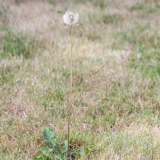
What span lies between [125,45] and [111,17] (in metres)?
2.39

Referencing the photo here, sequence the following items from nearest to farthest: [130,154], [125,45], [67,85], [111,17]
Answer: [130,154] < [67,85] < [125,45] < [111,17]

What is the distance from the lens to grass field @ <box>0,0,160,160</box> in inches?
139

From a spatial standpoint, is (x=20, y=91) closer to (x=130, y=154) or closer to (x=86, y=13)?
(x=130, y=154)

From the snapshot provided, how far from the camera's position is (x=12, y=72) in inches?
205

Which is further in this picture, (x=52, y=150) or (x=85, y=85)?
(x=85, y=85)

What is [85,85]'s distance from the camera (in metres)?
5.03

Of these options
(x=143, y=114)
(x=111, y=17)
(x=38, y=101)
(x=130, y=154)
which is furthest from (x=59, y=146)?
(x=111, y=17)

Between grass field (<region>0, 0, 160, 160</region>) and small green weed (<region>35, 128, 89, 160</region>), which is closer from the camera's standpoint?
small green weed (<region>35, 128, 89, 160</region>)

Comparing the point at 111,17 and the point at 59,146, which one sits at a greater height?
the point at 111,17

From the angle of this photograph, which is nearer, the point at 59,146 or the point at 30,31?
the point at 59,146

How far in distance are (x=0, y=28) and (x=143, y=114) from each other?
4.33 meters

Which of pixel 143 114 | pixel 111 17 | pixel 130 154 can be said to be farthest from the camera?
pixel 111 17

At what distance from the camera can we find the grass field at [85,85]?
3.54 m

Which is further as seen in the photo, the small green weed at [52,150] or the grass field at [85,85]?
the grass field at [85,85]
